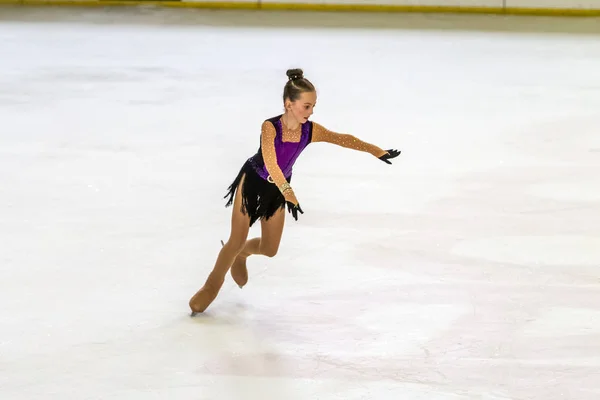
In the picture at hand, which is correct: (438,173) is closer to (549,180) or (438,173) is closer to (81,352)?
(549,180)

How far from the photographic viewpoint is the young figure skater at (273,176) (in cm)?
273

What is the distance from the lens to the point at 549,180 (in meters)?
4.41

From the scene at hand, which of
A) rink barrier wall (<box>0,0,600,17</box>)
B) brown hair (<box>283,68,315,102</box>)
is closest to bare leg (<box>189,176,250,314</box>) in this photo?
brown hair (<box>283,68,315,102</box>)

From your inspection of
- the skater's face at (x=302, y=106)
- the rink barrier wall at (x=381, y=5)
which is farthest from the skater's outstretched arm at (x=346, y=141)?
the rink barrier wall at (x=381, y=5)

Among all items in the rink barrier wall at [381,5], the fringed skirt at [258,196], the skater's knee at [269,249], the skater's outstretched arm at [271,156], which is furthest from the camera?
the rink barrier wall at [381,5]

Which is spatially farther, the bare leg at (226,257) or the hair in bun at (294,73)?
the bare leg at (226,257)

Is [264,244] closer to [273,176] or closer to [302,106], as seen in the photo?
[273,176]

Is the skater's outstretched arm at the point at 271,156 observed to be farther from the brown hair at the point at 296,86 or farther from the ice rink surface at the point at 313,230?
the ice rink surface at the point at 313,230

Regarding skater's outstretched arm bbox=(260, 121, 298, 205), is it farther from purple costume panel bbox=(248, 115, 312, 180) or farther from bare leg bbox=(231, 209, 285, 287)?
bare leg bbox=(231, 209, 285, 287)

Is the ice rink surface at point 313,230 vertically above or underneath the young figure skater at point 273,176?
underneath

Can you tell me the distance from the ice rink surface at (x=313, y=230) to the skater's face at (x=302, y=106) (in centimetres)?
65

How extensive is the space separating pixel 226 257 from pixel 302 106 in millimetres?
530

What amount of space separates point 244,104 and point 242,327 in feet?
9.35

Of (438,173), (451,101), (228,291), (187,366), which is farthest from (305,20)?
(187,366)
